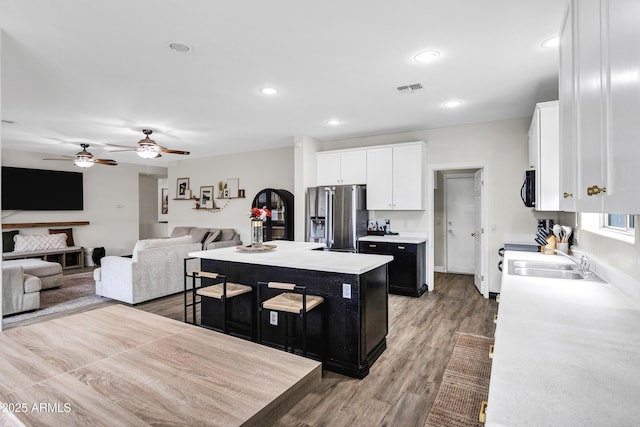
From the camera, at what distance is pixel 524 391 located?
868mm

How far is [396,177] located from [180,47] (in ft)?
11.5

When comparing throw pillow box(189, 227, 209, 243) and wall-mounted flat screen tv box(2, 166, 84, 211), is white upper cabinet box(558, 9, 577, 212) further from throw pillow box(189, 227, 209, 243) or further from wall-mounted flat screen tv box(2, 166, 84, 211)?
wall-mounted flat screen tv box(2, 166, 84, 211)

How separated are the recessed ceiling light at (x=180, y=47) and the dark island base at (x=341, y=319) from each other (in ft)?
6.49

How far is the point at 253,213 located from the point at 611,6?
10.2ft

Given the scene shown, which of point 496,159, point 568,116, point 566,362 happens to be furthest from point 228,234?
point 566,362

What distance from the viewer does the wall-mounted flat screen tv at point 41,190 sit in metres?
6.61

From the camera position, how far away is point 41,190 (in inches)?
277

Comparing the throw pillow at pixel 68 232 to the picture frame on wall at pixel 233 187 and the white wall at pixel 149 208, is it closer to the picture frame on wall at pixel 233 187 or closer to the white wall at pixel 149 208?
the white wall at pixel 149 208

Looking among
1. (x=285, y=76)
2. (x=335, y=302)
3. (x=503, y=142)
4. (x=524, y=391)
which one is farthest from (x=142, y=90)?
(x=503, y=142)

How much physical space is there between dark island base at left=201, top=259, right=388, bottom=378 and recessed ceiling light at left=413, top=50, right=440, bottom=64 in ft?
6.02

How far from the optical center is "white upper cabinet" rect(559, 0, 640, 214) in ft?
2.67

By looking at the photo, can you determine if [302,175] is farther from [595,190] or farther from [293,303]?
[595,190]

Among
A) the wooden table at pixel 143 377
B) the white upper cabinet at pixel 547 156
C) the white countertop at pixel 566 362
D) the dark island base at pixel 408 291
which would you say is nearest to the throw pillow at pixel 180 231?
the dark island base at pixel 408 291

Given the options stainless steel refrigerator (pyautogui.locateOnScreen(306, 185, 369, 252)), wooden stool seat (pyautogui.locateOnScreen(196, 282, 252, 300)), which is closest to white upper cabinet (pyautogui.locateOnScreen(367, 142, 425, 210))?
stainless steel refrigerator (pyautogui.locateOnScreen(306, 185, 369, 252))
